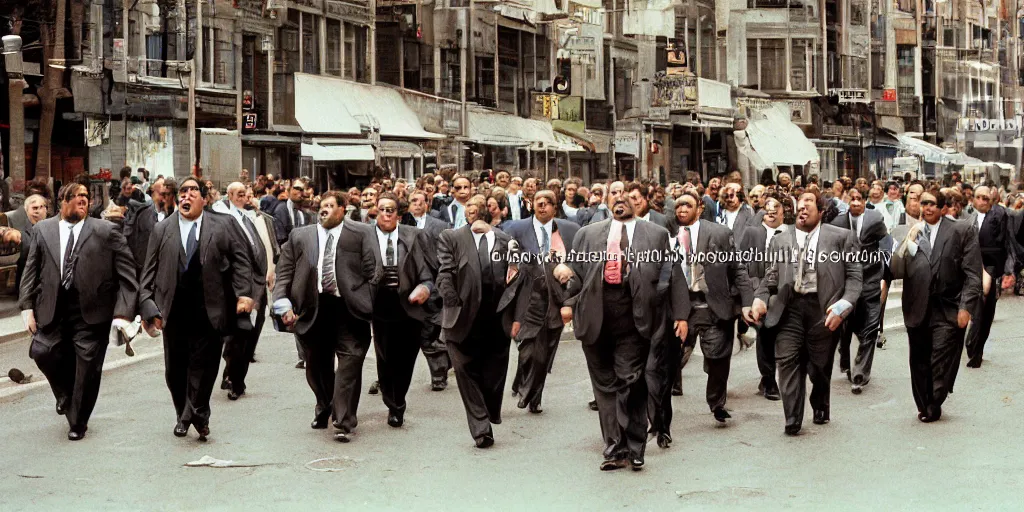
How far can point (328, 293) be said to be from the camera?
1237 cm

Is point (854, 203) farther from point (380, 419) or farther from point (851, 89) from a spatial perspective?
point (851, 89)

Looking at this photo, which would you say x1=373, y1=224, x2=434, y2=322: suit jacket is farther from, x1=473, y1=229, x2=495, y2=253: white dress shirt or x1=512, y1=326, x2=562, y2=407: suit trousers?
x1=512, y1=326, x2=562, y2=407: suit trousers

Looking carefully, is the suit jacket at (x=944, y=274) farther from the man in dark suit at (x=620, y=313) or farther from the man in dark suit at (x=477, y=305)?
the man in dark suit at (x=477, y=305)

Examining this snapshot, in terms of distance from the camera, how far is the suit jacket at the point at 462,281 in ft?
39.7

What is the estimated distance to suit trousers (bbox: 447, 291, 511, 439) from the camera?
468 inches

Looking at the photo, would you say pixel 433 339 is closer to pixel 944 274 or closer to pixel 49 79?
pixel 944 274

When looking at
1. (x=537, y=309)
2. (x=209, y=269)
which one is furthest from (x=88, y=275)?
(x=537, y=309)

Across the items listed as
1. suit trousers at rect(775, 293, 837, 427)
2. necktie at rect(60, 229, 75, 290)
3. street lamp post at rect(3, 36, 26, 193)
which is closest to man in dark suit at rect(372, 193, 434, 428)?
necktie at rect(60, 229, 75, 290)

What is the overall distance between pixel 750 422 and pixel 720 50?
5312cm

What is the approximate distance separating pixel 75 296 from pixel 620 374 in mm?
4005

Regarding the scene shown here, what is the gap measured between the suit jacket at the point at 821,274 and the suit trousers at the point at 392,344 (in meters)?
2.63

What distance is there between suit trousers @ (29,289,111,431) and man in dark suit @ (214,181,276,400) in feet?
3.19

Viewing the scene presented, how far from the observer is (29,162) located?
32969 mm

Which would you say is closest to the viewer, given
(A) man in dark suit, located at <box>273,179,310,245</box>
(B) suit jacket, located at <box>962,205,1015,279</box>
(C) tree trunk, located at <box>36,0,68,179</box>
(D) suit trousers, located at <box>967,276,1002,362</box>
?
(D) suit trousers, located at <box>967,276,1002,362</box>
